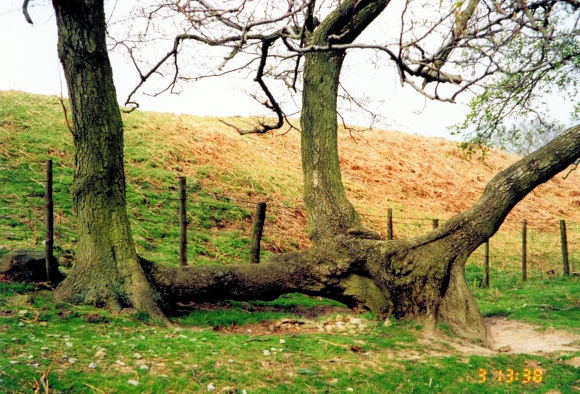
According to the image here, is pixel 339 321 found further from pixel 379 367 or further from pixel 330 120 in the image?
pixel 330 120

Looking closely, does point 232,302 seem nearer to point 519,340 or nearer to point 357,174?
point 519,340

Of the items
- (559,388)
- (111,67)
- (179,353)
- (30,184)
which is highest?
(111,67)

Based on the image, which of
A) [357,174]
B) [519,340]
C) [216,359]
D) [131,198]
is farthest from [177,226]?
[357,174]

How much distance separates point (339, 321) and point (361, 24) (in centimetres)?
564

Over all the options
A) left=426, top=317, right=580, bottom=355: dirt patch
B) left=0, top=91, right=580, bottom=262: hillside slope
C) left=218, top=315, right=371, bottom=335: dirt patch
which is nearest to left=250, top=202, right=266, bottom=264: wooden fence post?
left=0, top=91, right=580, bottom=262: hillside slope

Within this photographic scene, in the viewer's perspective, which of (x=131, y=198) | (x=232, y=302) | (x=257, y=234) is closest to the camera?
(x=232, y=302)

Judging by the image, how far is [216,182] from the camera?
1584 cm

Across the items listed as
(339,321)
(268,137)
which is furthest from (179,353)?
(268,137)

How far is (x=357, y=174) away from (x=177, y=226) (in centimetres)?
1186

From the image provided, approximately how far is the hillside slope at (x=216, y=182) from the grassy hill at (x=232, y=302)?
0.07m

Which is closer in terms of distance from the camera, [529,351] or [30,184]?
[529,351]

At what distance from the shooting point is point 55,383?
4.51m

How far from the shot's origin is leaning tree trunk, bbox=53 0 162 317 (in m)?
7.27
